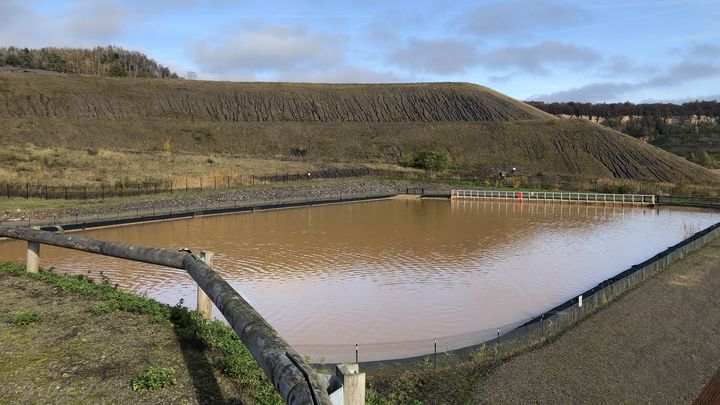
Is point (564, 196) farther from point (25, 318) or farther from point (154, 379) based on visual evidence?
point (154, 379)

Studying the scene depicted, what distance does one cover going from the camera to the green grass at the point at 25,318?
7.93m

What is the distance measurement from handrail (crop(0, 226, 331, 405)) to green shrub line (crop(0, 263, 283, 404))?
76 cm

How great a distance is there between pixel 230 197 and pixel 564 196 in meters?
30.0

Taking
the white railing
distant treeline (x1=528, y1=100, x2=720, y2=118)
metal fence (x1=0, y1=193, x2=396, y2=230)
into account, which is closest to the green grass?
metal fence (x1=0, y1=193, x2=396, y2=230)

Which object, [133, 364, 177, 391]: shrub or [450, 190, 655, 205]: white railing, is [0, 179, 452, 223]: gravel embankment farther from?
[133, 364, 177, 391]: shrub

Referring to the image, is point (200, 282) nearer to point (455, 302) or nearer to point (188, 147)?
point (455, 302)

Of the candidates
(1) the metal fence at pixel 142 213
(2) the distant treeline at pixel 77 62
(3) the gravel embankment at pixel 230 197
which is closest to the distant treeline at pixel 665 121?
(3) the gravel embankment at pixel 230 197

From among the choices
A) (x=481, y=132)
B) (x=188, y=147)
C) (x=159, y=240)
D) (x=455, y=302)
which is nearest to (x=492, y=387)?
(x=455, y=302)

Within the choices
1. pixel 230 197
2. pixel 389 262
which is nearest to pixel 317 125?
pixel 230 197

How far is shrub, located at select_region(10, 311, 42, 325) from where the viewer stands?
793cm

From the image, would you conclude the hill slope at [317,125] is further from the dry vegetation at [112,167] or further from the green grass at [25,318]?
the green grass at [25,318]

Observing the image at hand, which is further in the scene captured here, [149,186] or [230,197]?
[149,186]

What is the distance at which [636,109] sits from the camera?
187000 millimetres

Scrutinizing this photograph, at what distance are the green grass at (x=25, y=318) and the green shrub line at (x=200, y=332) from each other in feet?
2.60
